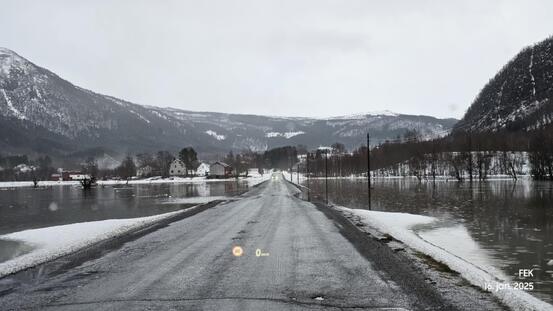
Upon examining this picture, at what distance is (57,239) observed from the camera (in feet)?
67.5

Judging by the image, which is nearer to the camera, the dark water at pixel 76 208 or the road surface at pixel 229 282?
the road surface at pixel 229 282

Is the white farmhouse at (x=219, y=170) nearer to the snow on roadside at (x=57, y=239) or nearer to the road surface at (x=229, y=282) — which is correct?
the snow on roadside at (x=57, y=239)

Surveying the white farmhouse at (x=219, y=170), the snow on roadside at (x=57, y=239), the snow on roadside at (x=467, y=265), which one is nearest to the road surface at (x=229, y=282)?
the snow on roadside at (x=467, y=265)

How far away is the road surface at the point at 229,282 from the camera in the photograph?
892 centimetres

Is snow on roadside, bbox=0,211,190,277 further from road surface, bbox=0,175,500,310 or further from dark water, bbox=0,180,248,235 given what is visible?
dark water, bbox=0,180,248,235

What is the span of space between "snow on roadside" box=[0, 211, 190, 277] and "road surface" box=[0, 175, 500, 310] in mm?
1979

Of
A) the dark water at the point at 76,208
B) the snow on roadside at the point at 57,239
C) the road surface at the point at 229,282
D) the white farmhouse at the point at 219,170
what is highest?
the white farmhouse at the point at 219,170

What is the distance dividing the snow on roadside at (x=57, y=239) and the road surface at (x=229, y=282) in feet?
6.49

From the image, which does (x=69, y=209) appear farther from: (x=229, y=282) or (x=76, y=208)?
(x=229, y=282)

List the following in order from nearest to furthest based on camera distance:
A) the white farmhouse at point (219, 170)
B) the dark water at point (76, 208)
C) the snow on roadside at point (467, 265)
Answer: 1. the snow on roadside at point (467, 265)
2. the dark water at point (76, 208)
3. the white farmhouse at point (219, 170)

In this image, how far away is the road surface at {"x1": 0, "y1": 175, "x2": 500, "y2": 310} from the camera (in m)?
8.92

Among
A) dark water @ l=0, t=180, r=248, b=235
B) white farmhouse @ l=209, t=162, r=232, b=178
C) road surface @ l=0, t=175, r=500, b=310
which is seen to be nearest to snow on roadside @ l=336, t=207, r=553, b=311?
road surface @ l=0, t=175, r=500, b=310

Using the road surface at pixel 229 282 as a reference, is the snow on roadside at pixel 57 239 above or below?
below

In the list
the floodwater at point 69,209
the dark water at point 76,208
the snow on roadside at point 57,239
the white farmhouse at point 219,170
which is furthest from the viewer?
the white farmhouse at point 219,170
